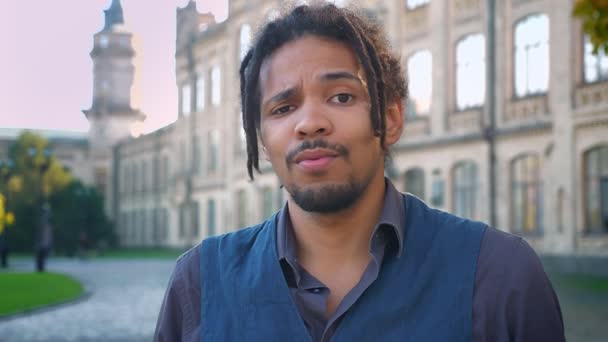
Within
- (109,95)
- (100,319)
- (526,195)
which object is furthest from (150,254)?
(100,319)

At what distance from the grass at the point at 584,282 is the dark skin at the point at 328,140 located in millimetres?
14989

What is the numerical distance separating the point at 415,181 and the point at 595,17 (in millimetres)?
23082

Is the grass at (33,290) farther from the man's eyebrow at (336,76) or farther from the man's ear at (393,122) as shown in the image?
the man's eyebrow at (336,76)

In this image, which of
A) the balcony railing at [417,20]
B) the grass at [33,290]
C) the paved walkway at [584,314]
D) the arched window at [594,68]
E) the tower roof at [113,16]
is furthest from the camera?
the tower roof at [113,16]

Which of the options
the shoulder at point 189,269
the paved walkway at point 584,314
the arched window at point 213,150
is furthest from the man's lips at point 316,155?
the arched window at point 213,150

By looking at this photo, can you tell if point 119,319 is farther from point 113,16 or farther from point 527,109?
point 113,16

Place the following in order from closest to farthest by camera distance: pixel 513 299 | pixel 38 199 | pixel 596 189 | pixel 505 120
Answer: pixel 513 299 < pixel 596 189 < pixel 505 120 < pixel 38 199

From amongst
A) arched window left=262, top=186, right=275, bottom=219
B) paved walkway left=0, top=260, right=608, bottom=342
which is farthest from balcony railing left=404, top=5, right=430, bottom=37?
arched window left=262, top=186, right=275, bottom=219

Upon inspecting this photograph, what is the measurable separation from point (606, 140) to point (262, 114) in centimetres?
1865

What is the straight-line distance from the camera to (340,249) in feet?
7.93

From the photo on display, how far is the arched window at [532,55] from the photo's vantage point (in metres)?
21.6

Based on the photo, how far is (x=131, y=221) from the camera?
57.6 meters

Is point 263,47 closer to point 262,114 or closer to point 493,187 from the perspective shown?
point 262,114

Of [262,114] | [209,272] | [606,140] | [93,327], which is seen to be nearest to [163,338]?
[209,272]
